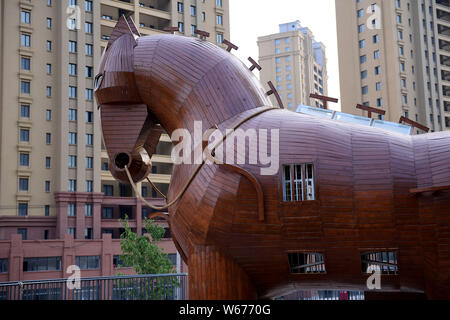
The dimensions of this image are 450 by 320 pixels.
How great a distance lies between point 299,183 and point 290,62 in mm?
87015

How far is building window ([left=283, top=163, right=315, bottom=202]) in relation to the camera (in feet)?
16.2

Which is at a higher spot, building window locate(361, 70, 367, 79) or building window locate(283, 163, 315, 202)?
building window locate(361, 70, 367, 79)

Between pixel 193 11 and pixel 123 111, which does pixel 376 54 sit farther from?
pixel 123 111

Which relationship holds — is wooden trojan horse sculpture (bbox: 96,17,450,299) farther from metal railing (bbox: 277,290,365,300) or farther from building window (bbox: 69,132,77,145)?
building window (bbox: 69,132,77,145)

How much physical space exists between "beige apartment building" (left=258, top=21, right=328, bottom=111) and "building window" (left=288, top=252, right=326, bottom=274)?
82373mm

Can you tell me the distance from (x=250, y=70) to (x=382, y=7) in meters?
43.3

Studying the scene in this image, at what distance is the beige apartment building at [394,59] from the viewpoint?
4400 centimetres

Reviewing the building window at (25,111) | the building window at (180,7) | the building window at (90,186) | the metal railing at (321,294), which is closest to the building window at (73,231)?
the building window at (90,186)

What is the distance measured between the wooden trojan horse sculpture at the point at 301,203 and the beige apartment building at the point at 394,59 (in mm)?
39737

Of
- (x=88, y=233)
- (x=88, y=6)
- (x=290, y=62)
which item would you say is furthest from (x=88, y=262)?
(x=290, y=62)

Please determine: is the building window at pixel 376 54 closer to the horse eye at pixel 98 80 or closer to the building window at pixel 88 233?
the building window at pixel 88 233

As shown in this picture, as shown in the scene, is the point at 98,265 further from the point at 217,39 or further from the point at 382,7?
the point at 382,7

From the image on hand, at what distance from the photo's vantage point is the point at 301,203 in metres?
4.93

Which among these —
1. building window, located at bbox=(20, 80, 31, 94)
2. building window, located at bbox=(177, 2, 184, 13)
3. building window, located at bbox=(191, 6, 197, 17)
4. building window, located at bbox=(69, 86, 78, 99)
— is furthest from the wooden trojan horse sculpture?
building window, located at bbox=(191, 6, 197, 17)
